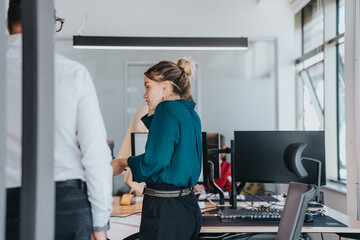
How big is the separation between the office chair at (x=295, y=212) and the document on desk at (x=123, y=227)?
2.80 ft

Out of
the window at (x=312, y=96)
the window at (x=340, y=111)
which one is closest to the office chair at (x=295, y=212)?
the window at (x=340, y=111)

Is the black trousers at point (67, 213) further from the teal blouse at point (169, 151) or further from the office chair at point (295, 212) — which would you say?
the office chair at point (295, 212)

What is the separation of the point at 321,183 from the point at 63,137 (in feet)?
6.29

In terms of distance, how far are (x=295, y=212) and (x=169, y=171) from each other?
0.61 m

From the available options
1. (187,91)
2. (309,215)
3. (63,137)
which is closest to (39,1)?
(63,137)

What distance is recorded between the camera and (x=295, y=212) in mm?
1503

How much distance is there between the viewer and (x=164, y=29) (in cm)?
479

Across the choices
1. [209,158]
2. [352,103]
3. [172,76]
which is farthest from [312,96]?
[172,76]

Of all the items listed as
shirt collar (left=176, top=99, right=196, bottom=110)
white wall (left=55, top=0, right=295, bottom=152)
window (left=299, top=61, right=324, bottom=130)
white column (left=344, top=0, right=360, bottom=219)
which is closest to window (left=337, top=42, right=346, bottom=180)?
window (left=299, top=61, right=324, bottom=130)

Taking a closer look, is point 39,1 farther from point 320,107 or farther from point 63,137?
point 320,107

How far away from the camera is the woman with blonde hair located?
1.74m

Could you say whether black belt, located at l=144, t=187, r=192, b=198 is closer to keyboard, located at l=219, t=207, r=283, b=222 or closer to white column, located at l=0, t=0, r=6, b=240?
keyboard, located at l=219, t=207, r=283, b=222

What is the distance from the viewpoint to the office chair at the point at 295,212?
1479mm

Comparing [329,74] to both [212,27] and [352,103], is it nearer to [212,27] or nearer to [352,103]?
[352,103]
